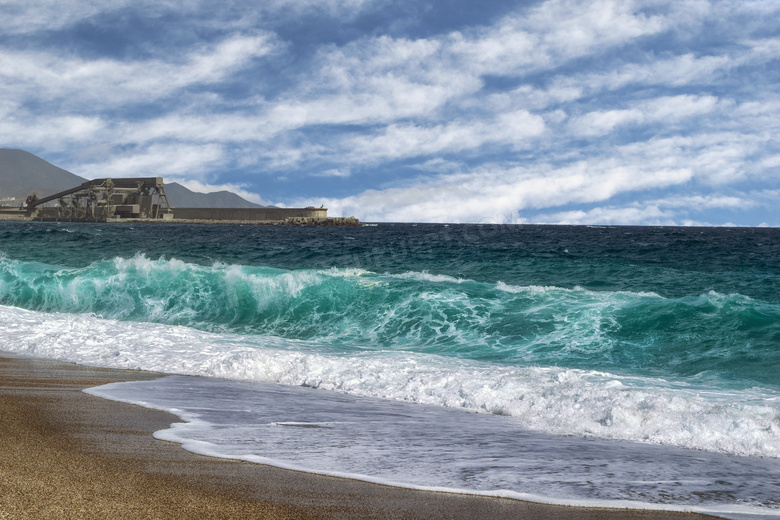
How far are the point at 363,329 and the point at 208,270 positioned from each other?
728cm

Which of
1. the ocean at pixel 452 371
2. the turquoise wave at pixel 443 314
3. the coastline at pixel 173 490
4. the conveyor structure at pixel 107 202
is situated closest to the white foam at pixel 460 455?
the ocean at pixel 452 371

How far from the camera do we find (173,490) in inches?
146

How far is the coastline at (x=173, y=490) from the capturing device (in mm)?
3395

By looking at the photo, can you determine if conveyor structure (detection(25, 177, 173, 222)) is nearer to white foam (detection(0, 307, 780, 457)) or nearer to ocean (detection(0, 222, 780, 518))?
ocean (detection(0, 222, 780, 518))

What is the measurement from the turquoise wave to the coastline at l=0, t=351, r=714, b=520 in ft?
22.0

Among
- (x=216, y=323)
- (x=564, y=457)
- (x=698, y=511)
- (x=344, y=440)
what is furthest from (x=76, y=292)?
(x=698, y=511)

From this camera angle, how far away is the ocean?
4.59 meters

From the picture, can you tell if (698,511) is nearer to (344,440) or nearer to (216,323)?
(344,440)

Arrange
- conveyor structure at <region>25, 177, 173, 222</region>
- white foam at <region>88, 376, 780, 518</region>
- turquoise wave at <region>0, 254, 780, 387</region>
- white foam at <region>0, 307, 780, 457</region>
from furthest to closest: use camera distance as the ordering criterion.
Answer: conveyor structure at <region>25, 177, 173, 222</region> < turquoise wave at <region>0, 254, 780, 387</region> < white foam at <region>0, 307, 780, 457</region> < white foam at <region>88, 376, 780, 518</region>

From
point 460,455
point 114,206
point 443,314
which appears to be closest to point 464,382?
point 460,455

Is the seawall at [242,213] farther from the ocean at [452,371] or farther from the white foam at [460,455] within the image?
the white foam at [460,455]

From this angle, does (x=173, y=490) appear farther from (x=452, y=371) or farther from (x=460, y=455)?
(x=452, y=371)

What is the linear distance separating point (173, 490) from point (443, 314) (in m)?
10.4

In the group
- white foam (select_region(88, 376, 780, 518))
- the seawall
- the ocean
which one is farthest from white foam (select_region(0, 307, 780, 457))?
the seawall
